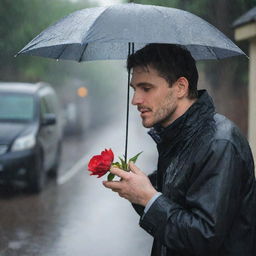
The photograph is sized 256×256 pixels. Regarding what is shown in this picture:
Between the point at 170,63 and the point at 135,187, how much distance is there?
0.55 meters

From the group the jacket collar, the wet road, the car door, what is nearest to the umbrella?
the jacket collar

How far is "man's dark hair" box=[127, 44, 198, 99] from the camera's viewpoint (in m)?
2.90

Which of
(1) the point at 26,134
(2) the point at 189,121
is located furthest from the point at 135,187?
(1) the point at 26,134

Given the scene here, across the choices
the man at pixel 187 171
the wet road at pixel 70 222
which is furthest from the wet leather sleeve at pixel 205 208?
the wet road at pixel 70 222

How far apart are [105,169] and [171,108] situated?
0.41 metres

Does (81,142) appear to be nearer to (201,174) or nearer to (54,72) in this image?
(54,72)

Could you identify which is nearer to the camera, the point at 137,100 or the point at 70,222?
the point at 137,100

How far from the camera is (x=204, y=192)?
8.42 ft

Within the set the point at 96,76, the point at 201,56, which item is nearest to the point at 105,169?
the point at 201,56

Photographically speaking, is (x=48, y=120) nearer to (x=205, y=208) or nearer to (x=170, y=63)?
(x=170, y=63)

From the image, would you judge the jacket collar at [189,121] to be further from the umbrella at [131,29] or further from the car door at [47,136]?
the car door at [47,136]

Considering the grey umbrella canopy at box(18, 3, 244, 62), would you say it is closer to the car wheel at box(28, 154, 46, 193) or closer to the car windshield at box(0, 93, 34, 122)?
the car wheel at box(28, 154, 46, 193)

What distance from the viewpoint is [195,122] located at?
9.27ft

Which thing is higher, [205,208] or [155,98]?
[155,98]
